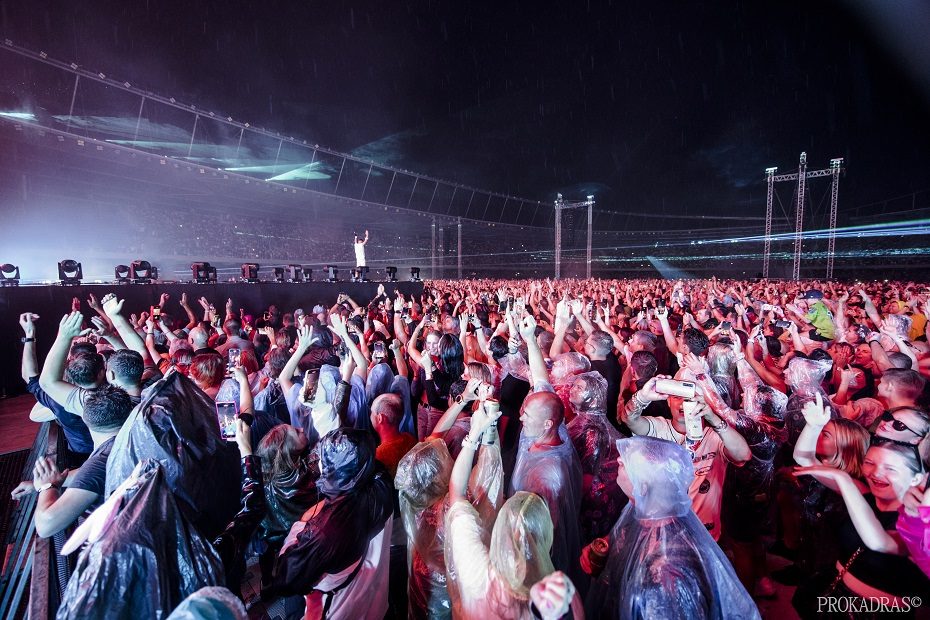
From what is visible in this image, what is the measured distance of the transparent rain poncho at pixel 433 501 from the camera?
5.18 feet

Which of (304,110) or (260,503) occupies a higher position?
(304,110)

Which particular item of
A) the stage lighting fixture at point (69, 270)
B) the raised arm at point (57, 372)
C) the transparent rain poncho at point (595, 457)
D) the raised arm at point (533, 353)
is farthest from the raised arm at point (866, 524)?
the stage lighting fixture at point (69, 270)

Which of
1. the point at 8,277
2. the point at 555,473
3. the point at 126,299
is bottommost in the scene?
the point at 555,473

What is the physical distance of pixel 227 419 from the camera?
73.5 inches

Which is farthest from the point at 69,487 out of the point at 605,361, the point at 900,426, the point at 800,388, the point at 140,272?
the point at 140,272

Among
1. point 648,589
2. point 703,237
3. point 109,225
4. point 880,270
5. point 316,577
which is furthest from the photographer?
point 703,237

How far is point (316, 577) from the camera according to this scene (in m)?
1.30

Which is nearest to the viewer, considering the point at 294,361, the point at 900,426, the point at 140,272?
the point at 900,426

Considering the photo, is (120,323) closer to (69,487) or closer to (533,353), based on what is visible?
(69,487)

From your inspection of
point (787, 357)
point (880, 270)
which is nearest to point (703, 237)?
point (880, 270)

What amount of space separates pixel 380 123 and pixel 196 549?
16609 millimetres

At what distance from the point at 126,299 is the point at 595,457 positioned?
7.66m

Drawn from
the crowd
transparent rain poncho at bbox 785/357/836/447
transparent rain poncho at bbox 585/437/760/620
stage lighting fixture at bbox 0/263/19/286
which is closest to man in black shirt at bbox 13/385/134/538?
the crowd

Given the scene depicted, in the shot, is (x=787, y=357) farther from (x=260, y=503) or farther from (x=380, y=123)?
(x=380, y=123)
